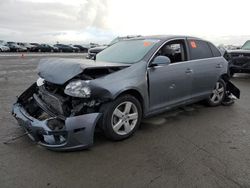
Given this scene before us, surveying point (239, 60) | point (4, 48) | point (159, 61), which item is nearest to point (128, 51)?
point (159, 61)

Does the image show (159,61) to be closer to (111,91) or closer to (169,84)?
(169,84)

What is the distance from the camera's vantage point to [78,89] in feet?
10.6

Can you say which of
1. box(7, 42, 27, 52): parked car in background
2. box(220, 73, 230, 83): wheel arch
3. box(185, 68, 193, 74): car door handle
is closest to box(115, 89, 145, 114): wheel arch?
box(185, 68, 193, 74): car door handle

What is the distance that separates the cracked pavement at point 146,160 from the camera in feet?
8.78

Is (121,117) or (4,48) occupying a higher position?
(4,48)

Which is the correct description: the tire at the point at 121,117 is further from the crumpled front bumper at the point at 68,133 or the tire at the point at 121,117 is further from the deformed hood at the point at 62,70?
the deformed hood at the point at 62,70

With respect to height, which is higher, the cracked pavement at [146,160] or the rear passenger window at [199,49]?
the rear passenger window at [199,49]

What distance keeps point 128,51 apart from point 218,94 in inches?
105

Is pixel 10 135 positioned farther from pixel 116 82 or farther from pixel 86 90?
pixel 116 82

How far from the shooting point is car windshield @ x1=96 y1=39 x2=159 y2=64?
4.16 metres

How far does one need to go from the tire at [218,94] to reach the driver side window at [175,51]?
4.73 ft

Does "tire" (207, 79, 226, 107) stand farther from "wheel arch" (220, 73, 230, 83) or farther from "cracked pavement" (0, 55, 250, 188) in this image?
"cracked pavement" (0, 55, 250, 188)

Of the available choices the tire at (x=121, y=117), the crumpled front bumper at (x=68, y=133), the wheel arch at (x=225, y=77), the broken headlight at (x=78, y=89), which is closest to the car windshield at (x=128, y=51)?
the tire at (x=121, y=117)

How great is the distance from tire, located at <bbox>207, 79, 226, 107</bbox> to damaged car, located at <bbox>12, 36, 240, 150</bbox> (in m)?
0.68
